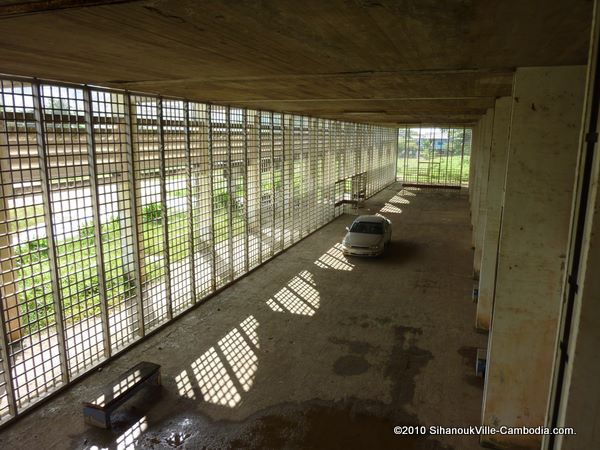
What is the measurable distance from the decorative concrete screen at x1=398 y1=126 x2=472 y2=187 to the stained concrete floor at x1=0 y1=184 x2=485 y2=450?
22159 mm

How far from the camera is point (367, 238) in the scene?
13.6 metres

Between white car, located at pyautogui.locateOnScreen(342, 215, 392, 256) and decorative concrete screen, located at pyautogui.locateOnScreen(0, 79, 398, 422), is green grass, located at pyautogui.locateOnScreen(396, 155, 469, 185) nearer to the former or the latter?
white car, located at pyautogui.locateOnScreen(342, 215, 392, 256)

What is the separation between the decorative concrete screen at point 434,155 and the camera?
3247 cm

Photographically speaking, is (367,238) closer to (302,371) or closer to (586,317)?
(302,371)

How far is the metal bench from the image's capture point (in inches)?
222

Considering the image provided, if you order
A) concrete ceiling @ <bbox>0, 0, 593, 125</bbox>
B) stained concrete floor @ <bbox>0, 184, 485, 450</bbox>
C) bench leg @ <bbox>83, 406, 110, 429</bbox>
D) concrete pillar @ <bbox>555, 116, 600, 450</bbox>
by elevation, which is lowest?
stained concrete floor @ <bbox>0, 184, 485, 450</bbox>

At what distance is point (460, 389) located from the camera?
6.66 metres

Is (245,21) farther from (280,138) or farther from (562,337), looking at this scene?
(280,138)

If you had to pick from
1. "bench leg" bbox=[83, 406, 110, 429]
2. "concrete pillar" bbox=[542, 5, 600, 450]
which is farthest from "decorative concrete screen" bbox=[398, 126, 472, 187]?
"concrete pillar" bbox=[542, 5, 600, 450]

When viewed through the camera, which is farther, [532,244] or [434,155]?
[434,155]

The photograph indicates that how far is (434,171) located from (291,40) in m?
31.5

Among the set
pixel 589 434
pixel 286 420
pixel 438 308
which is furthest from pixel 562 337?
pixel 438 308

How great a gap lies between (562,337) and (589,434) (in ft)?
1.52

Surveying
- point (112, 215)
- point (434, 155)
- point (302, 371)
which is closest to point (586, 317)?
point (302, 371)
